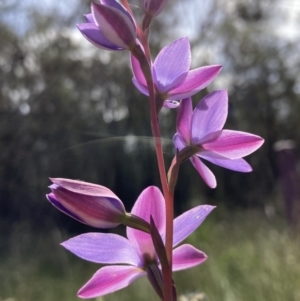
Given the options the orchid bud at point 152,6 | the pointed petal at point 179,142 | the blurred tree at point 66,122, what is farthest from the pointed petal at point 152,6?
the blurred tree at point 66,122

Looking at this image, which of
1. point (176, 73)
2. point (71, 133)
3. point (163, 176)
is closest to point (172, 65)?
point (176, 73)

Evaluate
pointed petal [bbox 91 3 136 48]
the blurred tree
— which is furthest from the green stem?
the blurred tree

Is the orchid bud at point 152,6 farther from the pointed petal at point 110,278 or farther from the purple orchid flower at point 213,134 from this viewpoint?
the pointed petal at point 110,278

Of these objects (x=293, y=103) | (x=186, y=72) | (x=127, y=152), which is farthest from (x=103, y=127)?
(x=186, y=72)

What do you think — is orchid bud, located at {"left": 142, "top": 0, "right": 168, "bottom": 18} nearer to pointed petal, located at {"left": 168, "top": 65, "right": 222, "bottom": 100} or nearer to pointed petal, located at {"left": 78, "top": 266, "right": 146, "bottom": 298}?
pointed petal, located at {"left": 168, "top": 65, "right": 222, "bottom": 100}

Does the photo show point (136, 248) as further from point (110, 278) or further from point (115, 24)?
point (115, 24)

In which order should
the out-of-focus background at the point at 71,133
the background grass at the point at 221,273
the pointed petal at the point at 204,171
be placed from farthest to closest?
the out-of-focus background at the point at 71,133, the background grass at the point at 221,273, the pointed petal at the point at 204,171

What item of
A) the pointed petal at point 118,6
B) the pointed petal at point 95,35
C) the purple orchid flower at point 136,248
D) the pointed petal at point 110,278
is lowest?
the pointed petal at point 110,278
